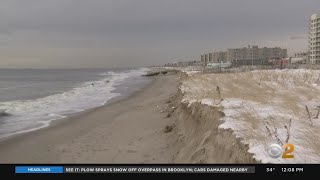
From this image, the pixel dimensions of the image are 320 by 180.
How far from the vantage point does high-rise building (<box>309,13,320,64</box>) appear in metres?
113

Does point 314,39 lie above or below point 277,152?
above

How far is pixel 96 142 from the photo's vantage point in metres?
12.5

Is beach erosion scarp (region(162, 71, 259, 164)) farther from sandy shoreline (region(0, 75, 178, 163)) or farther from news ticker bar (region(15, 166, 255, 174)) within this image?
news ticker bar (region(15, 166, 255, 174))

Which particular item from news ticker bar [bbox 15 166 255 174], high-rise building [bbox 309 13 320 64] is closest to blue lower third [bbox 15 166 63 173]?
news ticker bar [bbox 15 166 255 174]

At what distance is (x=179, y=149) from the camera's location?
10.1 metres

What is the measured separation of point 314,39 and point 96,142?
119996 mm

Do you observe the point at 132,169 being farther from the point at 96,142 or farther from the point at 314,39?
the point at 314,39

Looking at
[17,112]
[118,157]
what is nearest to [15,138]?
[118,157]

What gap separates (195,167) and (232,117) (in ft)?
14.8

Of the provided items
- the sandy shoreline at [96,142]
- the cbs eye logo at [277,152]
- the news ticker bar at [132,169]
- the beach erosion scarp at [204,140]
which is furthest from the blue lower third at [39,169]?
the sandy shoreline at [96,142]

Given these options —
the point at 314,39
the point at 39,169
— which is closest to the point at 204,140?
the point at 39,169

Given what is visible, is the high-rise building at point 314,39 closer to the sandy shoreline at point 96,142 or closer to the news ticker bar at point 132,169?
the sandy shoreline at point 96,142

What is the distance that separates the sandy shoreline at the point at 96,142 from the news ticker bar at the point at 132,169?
3735mm

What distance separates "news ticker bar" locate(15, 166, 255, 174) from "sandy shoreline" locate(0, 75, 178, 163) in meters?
3.74
